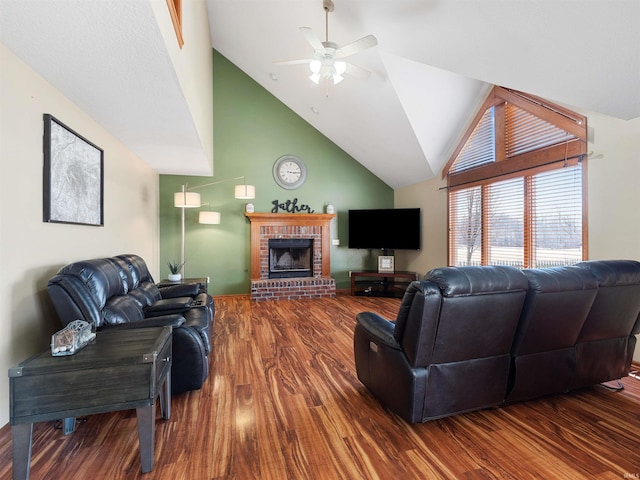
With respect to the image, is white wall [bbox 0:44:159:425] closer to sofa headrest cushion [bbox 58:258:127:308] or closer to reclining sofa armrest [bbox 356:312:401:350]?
sofa headrest cushion [bbox 58:258:127:308]

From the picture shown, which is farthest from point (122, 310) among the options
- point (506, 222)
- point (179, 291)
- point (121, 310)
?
point (506, 222)

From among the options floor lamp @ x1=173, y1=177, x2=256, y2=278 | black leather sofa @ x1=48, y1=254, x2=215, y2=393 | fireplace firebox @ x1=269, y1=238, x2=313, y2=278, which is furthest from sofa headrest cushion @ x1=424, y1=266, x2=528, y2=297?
fireplace firebox @ x1=269, y1=238, x2=313, y2=278

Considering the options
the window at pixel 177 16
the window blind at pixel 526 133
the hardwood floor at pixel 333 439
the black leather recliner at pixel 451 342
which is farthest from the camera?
the window blind at pixel 526 133

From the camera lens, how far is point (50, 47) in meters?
1.74

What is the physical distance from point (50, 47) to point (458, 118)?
472 centimetres

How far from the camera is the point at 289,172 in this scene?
19.9 ft

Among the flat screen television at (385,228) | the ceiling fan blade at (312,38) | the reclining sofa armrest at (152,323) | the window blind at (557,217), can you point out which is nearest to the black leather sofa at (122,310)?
the reclining sofa armrest at (152,323)

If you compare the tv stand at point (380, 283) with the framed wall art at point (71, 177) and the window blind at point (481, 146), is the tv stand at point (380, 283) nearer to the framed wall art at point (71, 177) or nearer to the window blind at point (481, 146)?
the window blind at point (481, 146)

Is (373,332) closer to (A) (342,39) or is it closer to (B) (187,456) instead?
(B) (187,456)

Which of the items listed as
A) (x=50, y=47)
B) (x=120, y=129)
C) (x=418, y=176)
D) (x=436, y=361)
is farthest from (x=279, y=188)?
(x=436, y=361)

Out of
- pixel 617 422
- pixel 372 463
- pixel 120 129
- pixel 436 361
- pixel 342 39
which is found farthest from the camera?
pixel 342 39

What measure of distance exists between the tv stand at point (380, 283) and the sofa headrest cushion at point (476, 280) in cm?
411

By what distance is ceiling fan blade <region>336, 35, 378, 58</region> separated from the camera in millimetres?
2683

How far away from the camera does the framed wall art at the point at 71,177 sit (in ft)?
7.00
